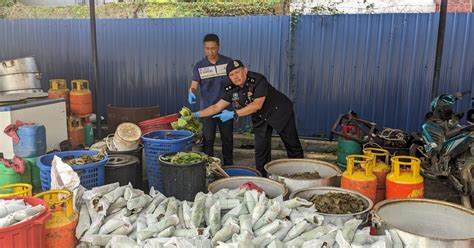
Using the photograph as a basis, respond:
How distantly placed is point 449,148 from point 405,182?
150 cm

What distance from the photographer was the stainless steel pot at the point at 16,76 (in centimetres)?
615

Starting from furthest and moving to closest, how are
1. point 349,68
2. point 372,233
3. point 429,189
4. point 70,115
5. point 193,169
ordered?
1. point 349,68
2. point 70,115
3. point 429,189
4. point 193,169
5. point 372,233

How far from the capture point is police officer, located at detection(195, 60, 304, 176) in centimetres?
458

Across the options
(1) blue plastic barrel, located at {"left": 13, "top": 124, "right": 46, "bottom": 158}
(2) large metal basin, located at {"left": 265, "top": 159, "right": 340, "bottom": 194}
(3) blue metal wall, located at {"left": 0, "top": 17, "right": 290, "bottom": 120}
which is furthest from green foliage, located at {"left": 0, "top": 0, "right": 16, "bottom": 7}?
(2) large metal basin, located at {"left": 265, "top": 159, "right": 340, "bottom": 194}

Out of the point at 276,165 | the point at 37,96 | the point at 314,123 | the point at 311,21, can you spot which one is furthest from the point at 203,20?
the point at 276,165

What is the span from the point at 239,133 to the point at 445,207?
15.4ft

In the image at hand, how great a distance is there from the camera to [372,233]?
278 cm

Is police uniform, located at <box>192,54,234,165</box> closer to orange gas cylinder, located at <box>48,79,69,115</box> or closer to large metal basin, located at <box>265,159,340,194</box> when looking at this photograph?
large metal basin, located at <box>265,159,340,194</box>

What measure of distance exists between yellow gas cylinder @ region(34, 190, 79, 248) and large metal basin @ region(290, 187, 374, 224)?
5.56 ft

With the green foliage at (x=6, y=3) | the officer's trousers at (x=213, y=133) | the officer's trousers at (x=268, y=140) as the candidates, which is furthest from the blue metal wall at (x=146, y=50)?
the green foliage at (x=6, y=3)

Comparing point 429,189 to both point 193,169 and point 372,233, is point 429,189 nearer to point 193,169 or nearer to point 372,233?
point 372,233

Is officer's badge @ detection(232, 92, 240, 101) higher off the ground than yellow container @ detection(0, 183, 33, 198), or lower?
higher

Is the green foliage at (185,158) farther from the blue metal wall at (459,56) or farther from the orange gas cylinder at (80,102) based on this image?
the blue metal wall at (459,56)

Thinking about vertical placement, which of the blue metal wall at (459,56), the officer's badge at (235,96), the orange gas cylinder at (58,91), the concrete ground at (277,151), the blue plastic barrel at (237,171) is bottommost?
the concrete ground at (277,151)
